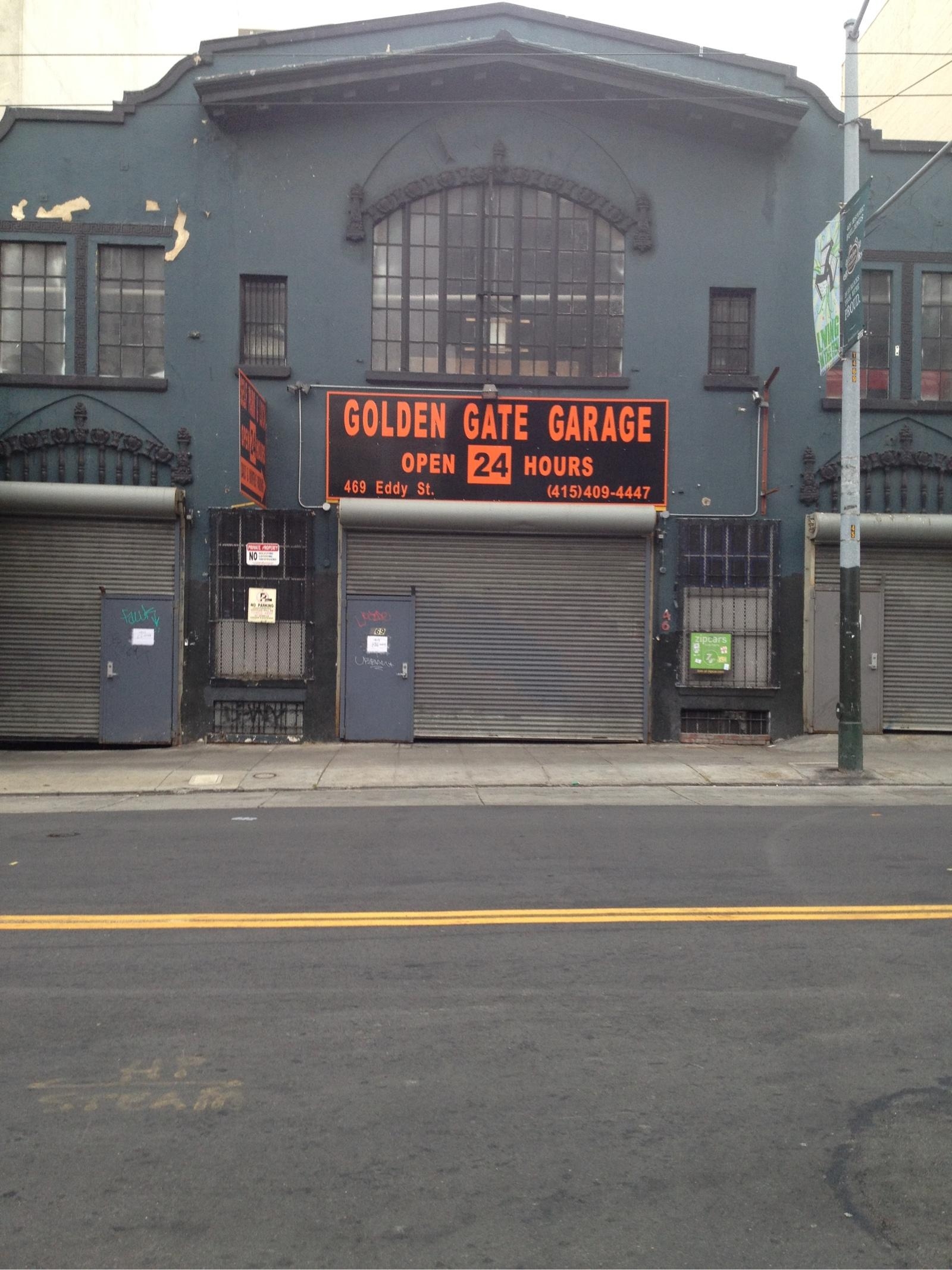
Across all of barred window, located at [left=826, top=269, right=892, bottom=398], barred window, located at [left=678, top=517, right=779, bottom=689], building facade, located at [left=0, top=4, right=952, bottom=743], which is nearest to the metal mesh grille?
building facade, located at [left=0, top=4, right=952, bottom=743]

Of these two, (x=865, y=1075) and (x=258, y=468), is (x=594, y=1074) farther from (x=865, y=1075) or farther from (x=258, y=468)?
(x=258, y=468)

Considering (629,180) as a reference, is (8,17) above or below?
above

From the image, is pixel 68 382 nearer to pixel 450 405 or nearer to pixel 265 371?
pixel 265 371

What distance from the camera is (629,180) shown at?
1702cm

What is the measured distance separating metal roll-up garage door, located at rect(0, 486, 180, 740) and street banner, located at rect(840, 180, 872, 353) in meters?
10.0

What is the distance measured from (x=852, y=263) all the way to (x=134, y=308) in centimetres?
1053

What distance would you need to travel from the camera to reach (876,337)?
17.4m

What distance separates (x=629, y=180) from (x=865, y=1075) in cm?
1518

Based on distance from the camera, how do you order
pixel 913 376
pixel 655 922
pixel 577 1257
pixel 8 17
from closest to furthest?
1. pixel 577 1257
2. pixel 655 922
3. pixel 913 376
4. pixel 8 17

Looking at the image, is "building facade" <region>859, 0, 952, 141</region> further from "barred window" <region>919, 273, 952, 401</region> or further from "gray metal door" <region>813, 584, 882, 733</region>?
"gray metal door" <region>813, 584, 882, 733</region>

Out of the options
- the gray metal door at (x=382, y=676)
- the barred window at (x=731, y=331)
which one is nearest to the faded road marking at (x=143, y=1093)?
the gray metal door at (x=382, y=676)

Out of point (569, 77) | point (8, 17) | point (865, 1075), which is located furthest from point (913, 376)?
point (8, 17)

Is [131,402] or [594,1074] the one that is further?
[131,402]

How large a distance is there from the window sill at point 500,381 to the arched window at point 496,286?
94 millimetres
